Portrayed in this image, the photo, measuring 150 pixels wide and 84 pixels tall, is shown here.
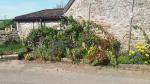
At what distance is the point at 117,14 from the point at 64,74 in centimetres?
655

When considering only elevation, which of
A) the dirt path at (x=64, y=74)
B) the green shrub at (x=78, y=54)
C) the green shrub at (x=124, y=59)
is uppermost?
the green shrub at (x=78, y=54)

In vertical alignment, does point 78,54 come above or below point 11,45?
below

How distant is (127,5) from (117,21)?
114 centimetres

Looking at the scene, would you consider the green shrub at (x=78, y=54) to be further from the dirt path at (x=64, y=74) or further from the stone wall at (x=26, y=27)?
the stone wall at (x=26, y=27)

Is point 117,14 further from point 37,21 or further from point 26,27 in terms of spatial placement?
point 26,27

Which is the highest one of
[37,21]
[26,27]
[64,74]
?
[37,21]

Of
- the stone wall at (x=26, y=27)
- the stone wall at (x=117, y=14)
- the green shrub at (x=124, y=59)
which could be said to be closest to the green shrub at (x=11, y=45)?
the stone wall at (x=26, y=27)

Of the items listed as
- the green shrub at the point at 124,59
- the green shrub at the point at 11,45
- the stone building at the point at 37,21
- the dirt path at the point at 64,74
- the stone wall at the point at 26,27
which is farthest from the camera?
the stone wall at the point at 26,27

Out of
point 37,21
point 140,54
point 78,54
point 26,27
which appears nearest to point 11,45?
point 26,27

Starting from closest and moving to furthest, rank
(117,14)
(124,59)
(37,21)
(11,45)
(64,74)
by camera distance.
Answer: (64,74), (124,59), (117,14), (37,21), (11,45)

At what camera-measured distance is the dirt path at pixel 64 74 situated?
13617 mm

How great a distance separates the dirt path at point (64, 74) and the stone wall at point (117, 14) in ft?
13.1

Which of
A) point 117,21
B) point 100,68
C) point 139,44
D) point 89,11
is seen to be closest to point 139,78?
point 100,68

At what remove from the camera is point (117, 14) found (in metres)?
20.1
